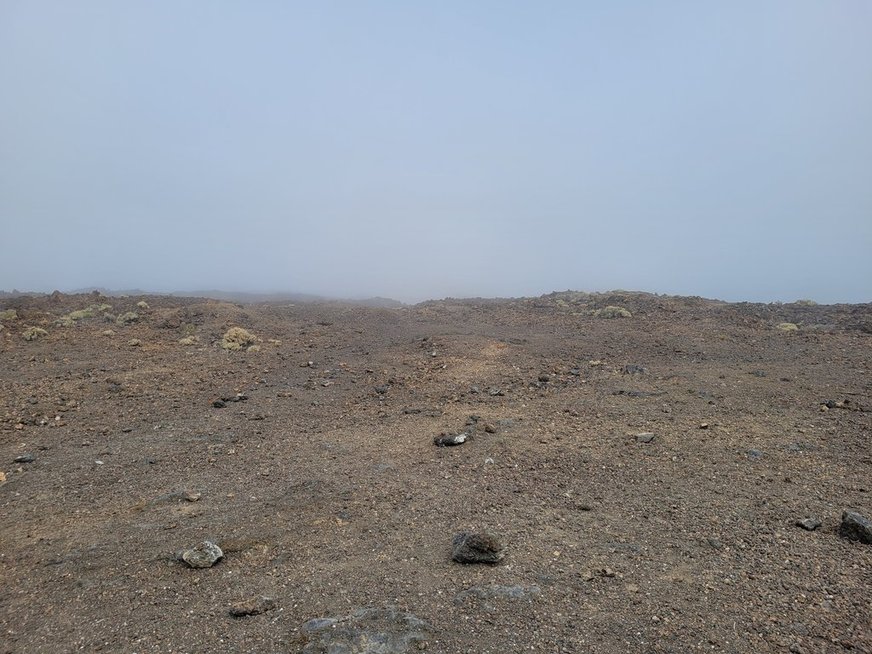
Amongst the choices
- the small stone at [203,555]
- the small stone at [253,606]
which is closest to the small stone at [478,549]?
the small stone at [253,606]

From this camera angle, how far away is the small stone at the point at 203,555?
453 centimetres

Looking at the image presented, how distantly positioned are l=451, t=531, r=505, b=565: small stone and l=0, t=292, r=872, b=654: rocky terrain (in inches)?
1.1

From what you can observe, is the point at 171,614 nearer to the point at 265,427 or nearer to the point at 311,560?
the point at 311,560

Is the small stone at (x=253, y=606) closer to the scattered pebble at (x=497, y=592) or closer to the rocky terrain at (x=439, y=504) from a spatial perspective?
the rocky terrain at (x=439, y=504)

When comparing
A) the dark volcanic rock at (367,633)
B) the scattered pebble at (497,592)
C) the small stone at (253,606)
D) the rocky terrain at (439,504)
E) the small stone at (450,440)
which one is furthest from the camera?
the small stone at (450,440)

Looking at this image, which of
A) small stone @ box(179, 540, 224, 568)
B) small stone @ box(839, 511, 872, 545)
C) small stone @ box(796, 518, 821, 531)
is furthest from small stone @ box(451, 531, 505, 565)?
small stone @ box(839, 511, 872, 545)

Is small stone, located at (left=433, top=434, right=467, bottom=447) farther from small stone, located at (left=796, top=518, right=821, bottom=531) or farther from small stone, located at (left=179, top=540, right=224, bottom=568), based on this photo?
small stone, located at (left=796, top=518, right=821, bottom=531)

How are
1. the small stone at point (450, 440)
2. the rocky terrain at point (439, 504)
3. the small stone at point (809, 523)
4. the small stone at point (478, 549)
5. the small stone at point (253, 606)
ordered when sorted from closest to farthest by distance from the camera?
the rocky terrain at point (439, 504)
the small stone at point (253, 606)
the small stone at point (478, 549)
the small stone at point (809, 523)
the small stone at point (450, 440)

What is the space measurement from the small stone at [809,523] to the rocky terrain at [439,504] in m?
0.05

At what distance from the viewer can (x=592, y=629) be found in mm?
3584

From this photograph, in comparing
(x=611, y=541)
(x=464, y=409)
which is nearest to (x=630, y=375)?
(x=464, y=409)

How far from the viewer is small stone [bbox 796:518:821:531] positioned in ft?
15.8

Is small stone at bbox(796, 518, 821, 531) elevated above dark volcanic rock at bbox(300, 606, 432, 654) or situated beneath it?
elevated above

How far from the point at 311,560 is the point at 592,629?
260 cm
